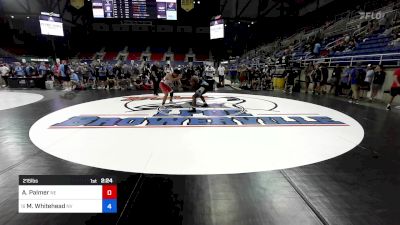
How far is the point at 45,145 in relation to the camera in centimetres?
394

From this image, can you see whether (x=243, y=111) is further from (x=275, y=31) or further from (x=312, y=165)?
(x=275, y=31)

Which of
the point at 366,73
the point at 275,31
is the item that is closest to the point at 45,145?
the point at 366,73

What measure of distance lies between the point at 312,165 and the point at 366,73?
8.11 metres

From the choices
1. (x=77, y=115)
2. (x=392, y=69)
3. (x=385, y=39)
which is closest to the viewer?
(x=77, y=115)

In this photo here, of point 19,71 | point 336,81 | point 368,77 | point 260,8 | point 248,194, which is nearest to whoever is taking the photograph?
point 248,194

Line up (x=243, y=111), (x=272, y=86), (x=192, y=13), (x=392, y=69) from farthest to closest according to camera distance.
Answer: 1. (x=192, y=13)
2. (x=272, y=86)
3. (x=392, y=69)
4. (x=243, y=111)

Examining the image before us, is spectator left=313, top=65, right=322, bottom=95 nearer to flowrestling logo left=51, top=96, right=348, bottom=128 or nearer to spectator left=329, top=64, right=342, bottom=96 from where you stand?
spectator left=329, top=64, right=342, bottom=96

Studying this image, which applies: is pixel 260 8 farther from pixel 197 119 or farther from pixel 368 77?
pixel 197 119

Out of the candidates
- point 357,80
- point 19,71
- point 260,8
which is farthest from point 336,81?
point 260,8
